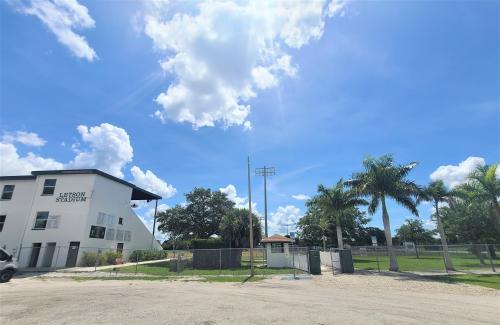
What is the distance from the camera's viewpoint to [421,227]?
66125mm

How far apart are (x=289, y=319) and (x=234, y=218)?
32952 mm

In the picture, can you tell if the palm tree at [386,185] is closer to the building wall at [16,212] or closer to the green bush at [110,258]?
the green bush at [110,258]

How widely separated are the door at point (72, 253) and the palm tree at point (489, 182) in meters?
34.8

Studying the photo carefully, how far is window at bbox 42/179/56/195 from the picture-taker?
96.2ft

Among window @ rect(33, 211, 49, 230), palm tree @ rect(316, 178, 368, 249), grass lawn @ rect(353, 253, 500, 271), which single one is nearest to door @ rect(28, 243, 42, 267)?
window @ rect(33, 211, 49, 230)

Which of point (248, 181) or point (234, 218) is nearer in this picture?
point (248, 181)

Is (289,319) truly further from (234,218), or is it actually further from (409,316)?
(234,218)

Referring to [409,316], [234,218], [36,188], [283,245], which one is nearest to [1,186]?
[36,188]

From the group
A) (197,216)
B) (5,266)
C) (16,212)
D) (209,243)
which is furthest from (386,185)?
(197,216)

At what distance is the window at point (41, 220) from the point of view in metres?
28.1

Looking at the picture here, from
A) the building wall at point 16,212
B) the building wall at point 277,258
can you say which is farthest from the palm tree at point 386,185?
the building wall at point 16,212

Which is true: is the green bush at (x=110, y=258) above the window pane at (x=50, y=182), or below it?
below

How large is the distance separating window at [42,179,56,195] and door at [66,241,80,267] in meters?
5.85

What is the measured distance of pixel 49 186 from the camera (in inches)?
1163
